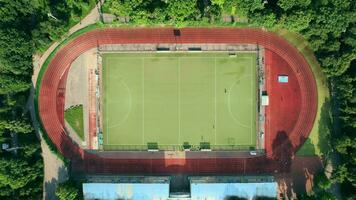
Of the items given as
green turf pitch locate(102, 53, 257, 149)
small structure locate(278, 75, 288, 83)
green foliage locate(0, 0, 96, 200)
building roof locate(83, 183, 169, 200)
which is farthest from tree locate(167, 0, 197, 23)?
building roof locate(83, 183, 169, 200)

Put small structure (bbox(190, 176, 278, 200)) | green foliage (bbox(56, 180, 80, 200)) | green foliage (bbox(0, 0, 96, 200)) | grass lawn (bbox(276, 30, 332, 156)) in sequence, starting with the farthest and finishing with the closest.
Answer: grass lawn (bbox(276, 30, 332, 156)), small structure (bbox(190, 176, 278, 200)), green foliage (bbox(0, 0, 96, 200)), green foliage (bbox(56, 180, 80, 200))

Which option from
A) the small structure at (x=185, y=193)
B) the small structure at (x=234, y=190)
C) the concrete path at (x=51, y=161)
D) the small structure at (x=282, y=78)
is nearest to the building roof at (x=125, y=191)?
the small structure at (x=185, y=193)

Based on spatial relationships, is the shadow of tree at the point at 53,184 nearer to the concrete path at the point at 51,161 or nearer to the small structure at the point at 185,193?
the concrete path at the point at 51,161

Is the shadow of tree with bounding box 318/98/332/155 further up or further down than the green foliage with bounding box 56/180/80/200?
further up

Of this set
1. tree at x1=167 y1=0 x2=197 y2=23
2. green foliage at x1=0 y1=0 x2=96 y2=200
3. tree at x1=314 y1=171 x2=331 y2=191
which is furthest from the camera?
tree at x1=314 y1=171 x2=331 y2=191

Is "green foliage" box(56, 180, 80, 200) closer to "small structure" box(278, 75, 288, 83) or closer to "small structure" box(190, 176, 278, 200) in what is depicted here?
"small structure" box(190, 176, 278, 200)

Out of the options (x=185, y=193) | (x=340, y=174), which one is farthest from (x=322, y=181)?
(x=185, y=193)
